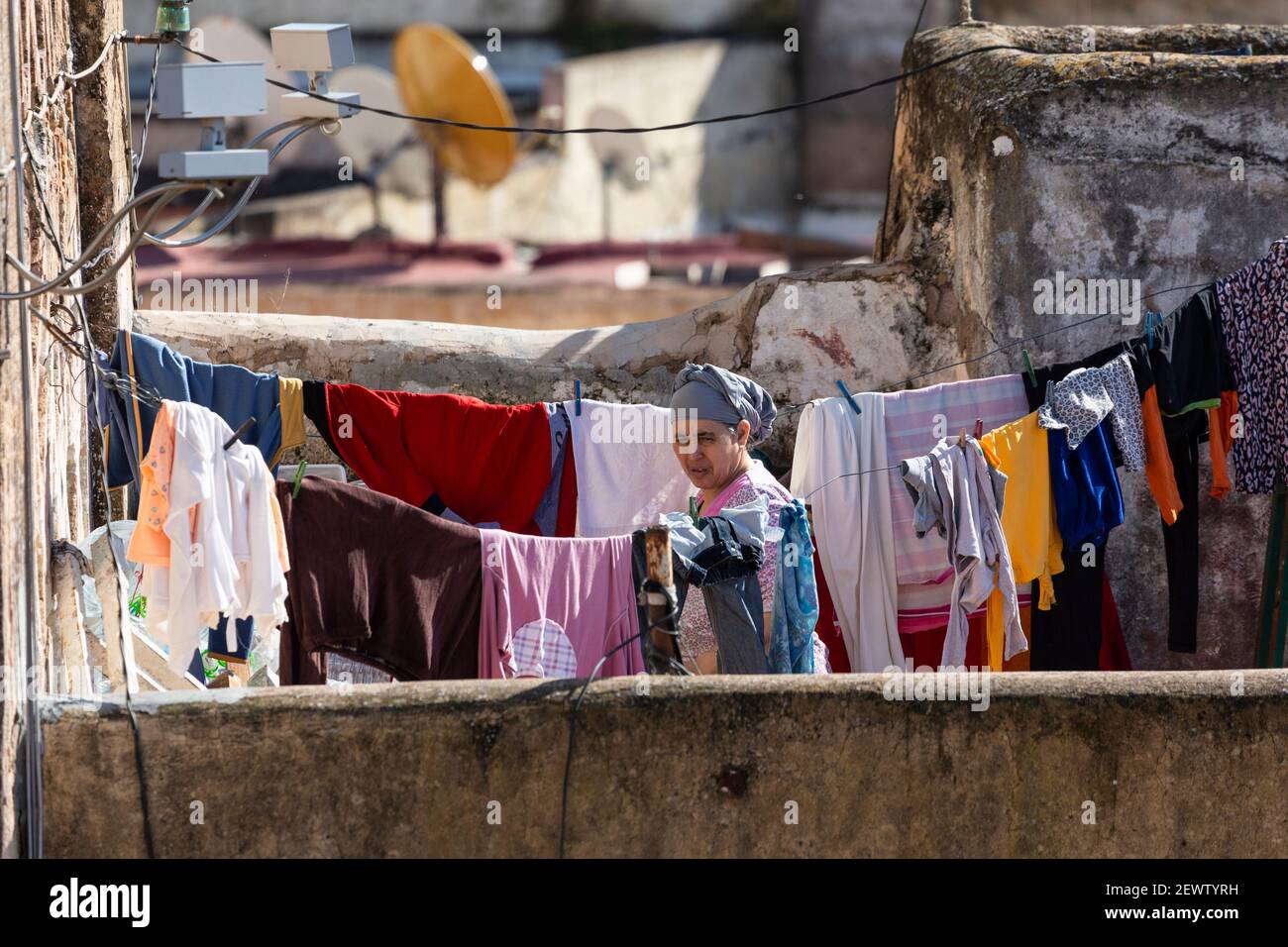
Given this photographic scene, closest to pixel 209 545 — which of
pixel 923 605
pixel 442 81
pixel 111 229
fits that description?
pixel 111 229

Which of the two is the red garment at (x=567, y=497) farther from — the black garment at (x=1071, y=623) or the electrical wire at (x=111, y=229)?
the electrical wire at (x=111, y=229)

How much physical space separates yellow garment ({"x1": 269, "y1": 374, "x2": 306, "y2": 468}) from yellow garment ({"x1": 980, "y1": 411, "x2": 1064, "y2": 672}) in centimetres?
251

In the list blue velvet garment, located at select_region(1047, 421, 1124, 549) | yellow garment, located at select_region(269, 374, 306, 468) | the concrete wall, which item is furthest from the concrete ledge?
the concrete wall

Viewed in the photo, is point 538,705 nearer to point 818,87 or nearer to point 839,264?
point 839,264

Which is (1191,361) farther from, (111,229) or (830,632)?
(111,229)

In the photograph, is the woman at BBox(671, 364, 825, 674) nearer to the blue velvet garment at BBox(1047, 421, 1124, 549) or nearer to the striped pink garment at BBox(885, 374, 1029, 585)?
the striped pink garment at BBox(885, 374, 1029, 585)

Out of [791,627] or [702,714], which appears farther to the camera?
[791,627]

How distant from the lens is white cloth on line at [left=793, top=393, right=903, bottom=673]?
23.9 ft

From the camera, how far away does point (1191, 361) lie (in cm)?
725

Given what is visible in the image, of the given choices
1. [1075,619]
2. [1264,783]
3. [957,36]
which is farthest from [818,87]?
[1264,783]

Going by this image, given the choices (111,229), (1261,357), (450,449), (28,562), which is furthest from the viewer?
(450,449)

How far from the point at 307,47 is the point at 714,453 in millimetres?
1959
